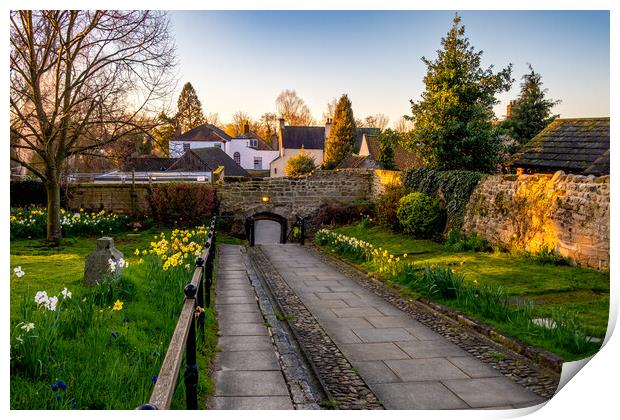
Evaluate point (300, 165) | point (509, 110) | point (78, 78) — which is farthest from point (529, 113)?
point (78, 78)

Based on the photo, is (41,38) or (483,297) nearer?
(483,297)

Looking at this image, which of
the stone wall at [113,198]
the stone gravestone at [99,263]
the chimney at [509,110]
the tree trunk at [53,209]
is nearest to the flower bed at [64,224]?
the tree trunk at [53,209]

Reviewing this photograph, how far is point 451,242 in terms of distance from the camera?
1097 centimetres

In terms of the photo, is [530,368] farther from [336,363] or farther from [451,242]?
[451,242]

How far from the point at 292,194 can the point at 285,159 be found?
2084 centimetres

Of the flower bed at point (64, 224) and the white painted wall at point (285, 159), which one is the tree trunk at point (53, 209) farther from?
the white painted wall at point (285, 159)

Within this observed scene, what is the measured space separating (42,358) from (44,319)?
1.76 feet

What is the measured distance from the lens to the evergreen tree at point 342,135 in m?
32.7

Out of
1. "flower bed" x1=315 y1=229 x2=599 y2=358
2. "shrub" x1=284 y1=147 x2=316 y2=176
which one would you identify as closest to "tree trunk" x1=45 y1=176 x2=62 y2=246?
"flower bed" x1=315 y1=229 x2=599 y2=358

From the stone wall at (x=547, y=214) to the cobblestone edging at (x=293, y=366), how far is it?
16.3 feet

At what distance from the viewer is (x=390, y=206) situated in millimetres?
13594

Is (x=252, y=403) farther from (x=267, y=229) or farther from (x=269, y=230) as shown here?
(x=267, y=229)

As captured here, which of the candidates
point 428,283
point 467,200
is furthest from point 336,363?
point 467,200

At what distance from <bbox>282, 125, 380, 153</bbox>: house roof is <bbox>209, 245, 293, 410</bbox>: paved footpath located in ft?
95.1
